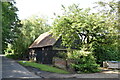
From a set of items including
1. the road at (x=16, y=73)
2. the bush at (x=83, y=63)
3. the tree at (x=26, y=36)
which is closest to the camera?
the road at (x=16, y=73)

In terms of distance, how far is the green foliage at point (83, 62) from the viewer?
15.6 meters

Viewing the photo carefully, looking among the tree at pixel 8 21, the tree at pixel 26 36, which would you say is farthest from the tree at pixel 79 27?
the tree at pixel 26 36

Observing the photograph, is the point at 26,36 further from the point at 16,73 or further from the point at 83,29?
the point at 16,73

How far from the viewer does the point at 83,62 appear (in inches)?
642

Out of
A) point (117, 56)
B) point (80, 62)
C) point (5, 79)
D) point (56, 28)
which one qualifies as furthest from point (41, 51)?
point (5, 79)

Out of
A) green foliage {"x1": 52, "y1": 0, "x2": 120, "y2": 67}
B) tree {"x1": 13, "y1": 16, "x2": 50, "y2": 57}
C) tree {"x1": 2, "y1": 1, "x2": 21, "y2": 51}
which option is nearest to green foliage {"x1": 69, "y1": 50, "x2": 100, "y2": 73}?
green foliage {"x1": 52, "y1": 0, "x2": 120, "y2": 67}

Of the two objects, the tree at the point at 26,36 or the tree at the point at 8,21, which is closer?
the tree at the point at 8,21

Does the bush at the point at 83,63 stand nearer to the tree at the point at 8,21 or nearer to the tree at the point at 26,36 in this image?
the tree at the point at 8,21

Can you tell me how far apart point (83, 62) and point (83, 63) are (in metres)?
0.12

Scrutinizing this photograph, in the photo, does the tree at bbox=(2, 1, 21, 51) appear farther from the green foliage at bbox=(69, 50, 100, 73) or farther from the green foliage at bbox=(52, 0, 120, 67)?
the green foliage at bbox=(69, 50, 100, 73)

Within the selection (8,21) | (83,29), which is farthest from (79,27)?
(8,21)

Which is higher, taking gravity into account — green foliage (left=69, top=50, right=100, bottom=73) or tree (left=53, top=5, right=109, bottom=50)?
tree (left=53, top=5, right=109, bottom=50)

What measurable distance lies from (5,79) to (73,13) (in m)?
10.9

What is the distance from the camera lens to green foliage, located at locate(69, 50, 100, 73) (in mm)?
15555
